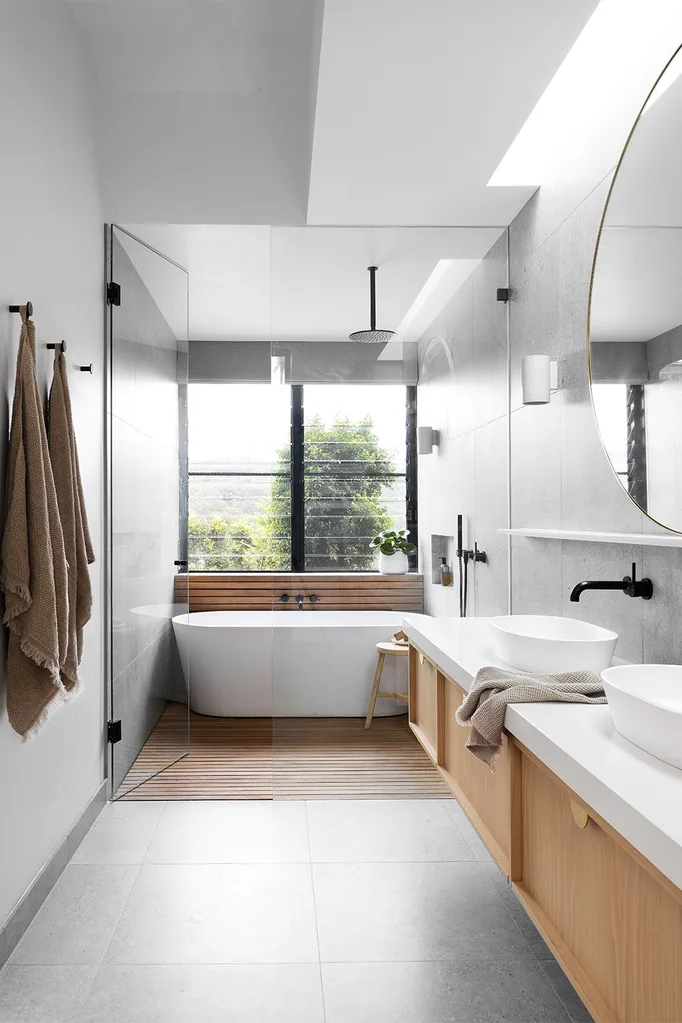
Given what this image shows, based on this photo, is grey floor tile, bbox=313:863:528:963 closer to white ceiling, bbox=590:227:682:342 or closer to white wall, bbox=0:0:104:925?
white wall, bbox=0:0:104:925

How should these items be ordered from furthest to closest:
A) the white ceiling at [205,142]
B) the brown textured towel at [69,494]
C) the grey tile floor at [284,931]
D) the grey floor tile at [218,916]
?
the white ceiling at [205,142]
the brown textured towel at [69,494]
the grey floor tile at [218,916]
the grey tile floor at [284,931]

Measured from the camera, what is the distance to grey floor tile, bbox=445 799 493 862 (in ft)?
9.16

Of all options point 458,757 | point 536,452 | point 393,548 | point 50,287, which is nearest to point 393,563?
point 393,548

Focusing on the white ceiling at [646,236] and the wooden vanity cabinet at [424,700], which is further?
the wooden vanity cabinet at [424,700]

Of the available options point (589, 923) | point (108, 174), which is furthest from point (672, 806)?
point (108, 174)

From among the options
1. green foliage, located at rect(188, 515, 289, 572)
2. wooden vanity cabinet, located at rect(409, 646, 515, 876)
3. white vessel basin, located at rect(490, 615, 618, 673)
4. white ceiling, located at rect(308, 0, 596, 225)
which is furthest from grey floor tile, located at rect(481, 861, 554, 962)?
green foliage, located at rect(188, 515, 289, 572)

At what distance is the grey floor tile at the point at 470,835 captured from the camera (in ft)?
9.16

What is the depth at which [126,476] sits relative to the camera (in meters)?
3.60

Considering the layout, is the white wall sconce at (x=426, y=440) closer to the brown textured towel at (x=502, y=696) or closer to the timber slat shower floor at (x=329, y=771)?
A: the timber slat shower floor at (x=329, y=771)

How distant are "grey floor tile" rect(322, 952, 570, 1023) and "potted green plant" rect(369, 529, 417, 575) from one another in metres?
1.60

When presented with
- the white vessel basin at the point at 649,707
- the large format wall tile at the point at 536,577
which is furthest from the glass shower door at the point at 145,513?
the white vessel basin at the point at 649,707

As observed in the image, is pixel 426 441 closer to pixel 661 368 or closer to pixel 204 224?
pixel 204 224

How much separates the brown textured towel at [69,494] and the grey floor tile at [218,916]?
2.42 ft

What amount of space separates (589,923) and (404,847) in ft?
5.32
